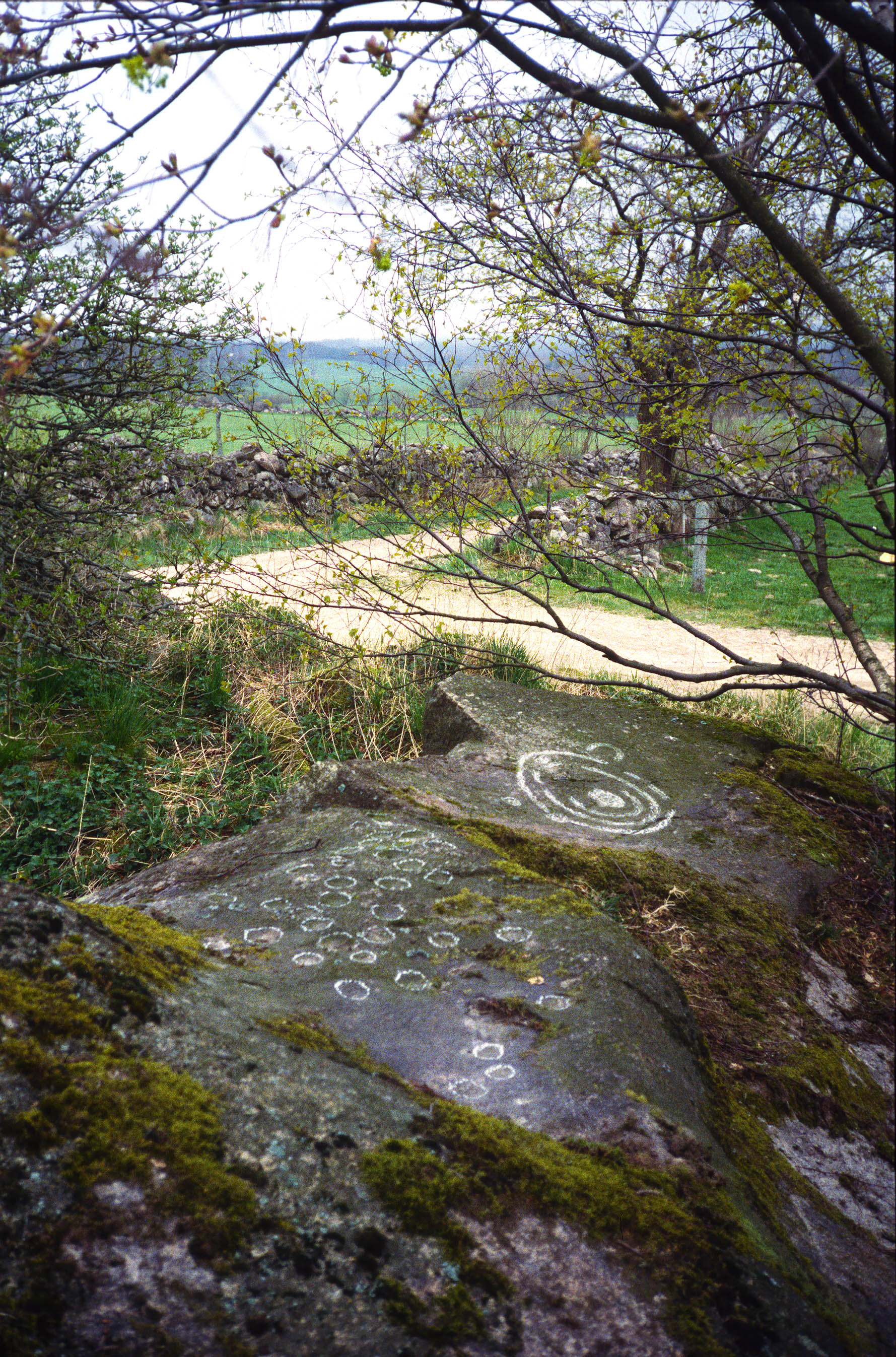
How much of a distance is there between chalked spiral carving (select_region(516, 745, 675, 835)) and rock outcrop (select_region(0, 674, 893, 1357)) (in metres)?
0.43

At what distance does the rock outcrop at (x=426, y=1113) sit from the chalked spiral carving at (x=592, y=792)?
43 centimetres

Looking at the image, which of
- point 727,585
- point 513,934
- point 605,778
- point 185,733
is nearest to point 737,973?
point 513,934

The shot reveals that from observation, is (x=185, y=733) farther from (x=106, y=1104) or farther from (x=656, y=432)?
(x=106, y=1104)

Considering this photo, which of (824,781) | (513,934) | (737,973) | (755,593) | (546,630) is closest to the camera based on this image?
(513,934)

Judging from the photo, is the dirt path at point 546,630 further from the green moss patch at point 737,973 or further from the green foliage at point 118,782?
the green moss patch at point 737,973

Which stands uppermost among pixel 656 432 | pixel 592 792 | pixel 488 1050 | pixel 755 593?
pixel 656 432

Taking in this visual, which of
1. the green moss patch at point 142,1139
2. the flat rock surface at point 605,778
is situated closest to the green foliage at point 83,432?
the flat rock surface at point 605,778

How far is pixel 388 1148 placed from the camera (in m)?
1.17

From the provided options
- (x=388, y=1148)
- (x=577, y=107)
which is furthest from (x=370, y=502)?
(x=388, y=1148)

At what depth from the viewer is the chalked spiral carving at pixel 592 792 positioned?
3.19 meters

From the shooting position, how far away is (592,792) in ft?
11.1

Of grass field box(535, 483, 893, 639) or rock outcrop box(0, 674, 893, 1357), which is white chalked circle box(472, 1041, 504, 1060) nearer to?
rock outcrop box(0, 674, 893, 1357)

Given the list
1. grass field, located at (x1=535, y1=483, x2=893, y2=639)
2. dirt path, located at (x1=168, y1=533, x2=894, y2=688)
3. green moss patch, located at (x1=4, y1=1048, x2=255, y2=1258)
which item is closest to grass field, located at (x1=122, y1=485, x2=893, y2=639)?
grass field, located at (x1=535, y1=483, x2=893, y2=639)

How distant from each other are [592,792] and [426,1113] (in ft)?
7.16
